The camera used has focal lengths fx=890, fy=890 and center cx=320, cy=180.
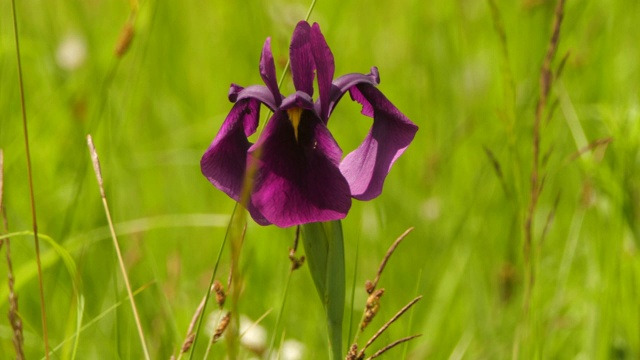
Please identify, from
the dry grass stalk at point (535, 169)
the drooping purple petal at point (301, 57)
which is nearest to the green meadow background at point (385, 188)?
the dry grass stalk at point (535, 169)

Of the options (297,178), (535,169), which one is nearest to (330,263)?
(297,178)

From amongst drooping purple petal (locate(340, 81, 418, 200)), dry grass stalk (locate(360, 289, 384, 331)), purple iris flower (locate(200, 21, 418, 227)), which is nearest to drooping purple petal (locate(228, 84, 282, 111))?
purple iris flower (locate(200, 21, 418, 227))

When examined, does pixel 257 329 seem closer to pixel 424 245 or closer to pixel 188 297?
pixel 188 297

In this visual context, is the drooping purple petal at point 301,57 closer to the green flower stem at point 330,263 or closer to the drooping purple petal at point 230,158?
the drooping purple petal at point 230,158

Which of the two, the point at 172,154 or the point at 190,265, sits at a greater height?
the point at 172,154

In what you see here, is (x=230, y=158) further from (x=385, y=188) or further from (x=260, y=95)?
(x=385, y=188)

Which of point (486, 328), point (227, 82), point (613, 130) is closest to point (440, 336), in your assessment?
point (486, 328)

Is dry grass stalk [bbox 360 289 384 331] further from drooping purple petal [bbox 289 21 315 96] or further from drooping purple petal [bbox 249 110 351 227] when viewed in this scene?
drooping purple petal [bbox 289 21 315 96]
